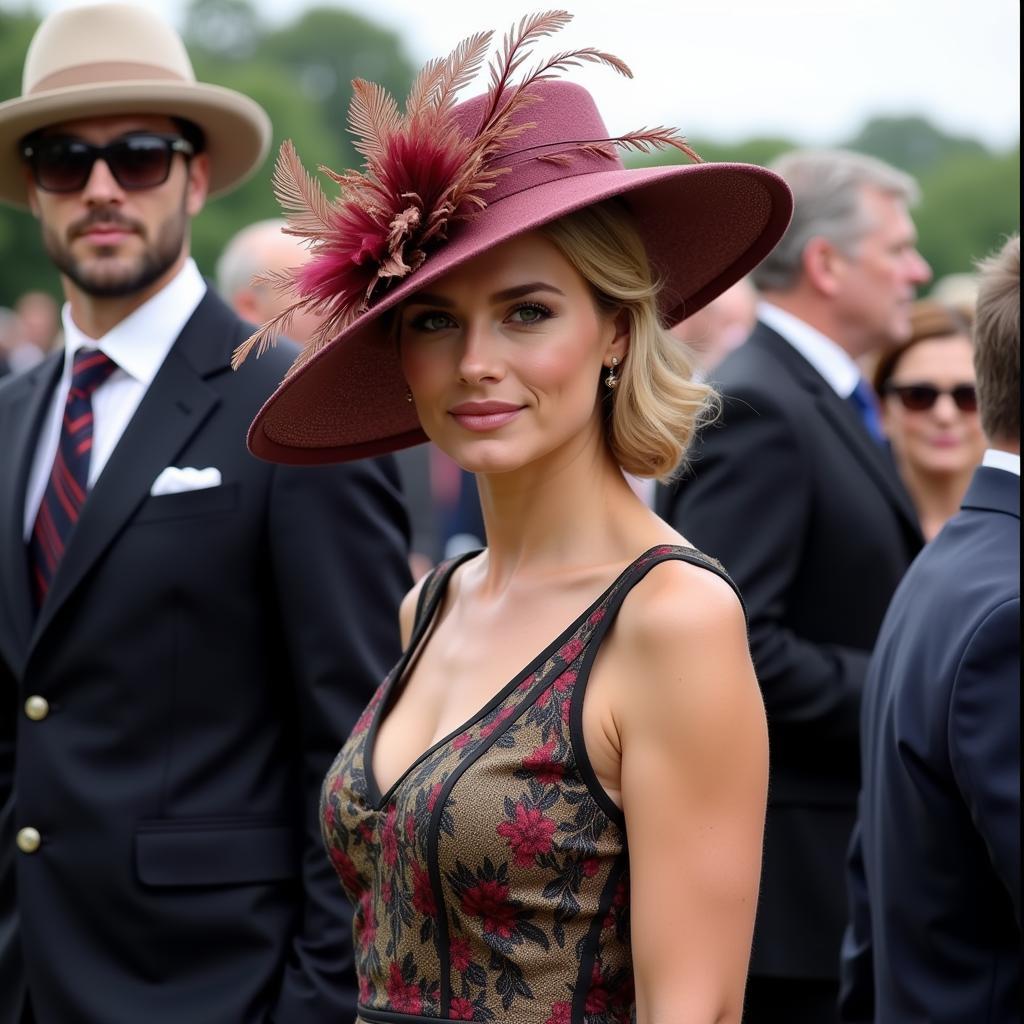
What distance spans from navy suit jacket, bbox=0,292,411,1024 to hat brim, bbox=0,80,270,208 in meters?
0.86

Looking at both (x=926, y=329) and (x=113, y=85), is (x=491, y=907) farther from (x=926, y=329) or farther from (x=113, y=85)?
(x=926, y=329)

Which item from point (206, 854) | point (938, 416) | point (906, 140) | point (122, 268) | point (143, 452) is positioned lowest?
point (906, 140)

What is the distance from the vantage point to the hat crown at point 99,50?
385 cm

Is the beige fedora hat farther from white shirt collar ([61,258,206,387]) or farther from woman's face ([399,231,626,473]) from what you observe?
woman's face ([399,231,626,473])

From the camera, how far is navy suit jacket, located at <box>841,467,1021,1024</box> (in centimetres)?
254

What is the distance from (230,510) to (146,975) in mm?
924

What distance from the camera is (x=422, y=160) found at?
257cm

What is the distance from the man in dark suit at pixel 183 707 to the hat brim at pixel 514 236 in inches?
9.2

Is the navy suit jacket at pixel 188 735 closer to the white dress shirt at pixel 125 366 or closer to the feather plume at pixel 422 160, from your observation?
the white dress shirt at pixel 125 366

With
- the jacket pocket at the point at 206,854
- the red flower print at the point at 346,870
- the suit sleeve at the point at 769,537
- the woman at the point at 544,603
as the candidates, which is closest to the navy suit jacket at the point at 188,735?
the jacket pocket at the point at 206,854

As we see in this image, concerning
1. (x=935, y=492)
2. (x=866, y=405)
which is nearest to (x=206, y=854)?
(x=866, y=405)

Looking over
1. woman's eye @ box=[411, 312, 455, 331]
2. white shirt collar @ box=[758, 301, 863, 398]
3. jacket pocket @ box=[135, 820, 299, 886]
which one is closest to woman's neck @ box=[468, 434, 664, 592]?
woman's eye @ box=[411, 312, 455, 331]

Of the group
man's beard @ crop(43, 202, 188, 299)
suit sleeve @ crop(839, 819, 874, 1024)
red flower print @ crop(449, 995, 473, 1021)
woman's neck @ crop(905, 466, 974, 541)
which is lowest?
woman's neck @ crop(905, 466, 974, 541)

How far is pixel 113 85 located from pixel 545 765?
205 cm
